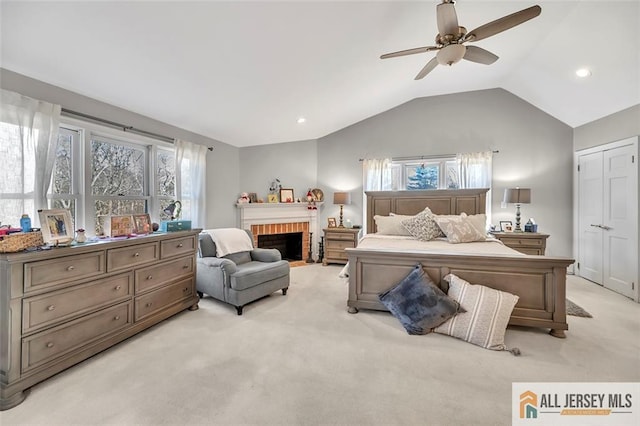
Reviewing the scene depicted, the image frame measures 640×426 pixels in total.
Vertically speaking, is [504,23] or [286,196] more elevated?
Result: [504,23]

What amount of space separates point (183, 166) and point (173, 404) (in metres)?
3.15

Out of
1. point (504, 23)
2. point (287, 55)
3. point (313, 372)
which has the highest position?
point (287, 55)

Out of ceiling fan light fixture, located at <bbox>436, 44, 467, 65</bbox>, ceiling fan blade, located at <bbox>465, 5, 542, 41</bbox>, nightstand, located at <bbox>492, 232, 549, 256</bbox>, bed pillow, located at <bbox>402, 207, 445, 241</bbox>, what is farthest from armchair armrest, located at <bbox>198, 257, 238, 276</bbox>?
nightstand, located at <bbox>492, 232, 549, 256</bbox>

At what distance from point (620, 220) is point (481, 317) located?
3.04m

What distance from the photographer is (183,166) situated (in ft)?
12.7

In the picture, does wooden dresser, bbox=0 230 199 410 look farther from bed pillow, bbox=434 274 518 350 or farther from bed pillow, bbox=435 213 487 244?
bed pillow, bbox=435 213 487 244

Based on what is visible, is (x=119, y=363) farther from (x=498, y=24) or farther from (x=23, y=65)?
(x=498, y=24)

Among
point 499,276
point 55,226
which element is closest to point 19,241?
point 55,226

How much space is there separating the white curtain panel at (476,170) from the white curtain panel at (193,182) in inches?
173

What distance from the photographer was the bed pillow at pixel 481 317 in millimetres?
2236

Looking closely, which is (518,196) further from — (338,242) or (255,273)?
(255,273)

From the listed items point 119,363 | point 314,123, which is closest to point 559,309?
point 119,363

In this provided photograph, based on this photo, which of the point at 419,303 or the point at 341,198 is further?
the point at 341,198

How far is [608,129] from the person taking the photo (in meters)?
3.74
